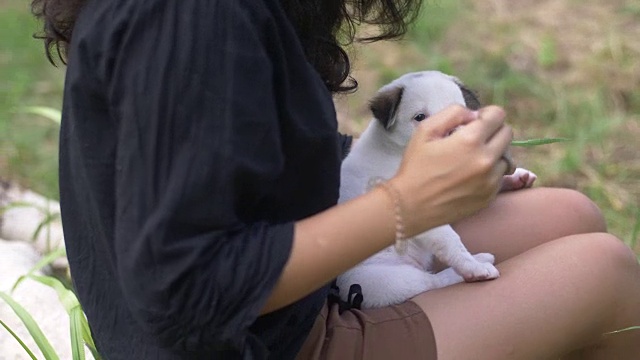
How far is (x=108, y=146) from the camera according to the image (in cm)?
113

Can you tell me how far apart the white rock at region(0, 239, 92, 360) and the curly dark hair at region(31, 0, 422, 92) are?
2.02ft

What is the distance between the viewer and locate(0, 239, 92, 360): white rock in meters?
1.85

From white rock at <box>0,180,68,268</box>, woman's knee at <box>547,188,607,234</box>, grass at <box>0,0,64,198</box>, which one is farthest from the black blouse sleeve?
grass at <box>0,0,64,198</box>

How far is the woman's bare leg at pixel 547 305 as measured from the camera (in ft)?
4.43

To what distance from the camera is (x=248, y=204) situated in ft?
3.80

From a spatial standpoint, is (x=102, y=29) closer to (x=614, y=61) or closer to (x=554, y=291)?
(x=554, y=291)

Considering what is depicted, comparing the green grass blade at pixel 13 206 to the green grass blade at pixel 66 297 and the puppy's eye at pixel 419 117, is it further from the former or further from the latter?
the puppy's eye at pixel 419 117

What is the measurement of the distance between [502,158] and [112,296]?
1.75ft

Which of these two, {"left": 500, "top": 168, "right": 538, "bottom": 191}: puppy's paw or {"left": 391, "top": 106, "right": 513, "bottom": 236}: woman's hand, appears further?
{"left": 500, "top": 168, "right": 538, "bottom": 191}: puppy's paw

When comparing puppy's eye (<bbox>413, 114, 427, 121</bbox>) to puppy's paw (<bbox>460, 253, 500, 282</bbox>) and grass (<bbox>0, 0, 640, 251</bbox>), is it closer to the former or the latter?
puppy's paw (<bbox>460, 253, 500, 282</bbox>)

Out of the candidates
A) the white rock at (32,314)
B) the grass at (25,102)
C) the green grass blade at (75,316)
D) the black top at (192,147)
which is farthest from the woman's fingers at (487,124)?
the grass at (25,102)

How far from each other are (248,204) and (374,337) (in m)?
0.32

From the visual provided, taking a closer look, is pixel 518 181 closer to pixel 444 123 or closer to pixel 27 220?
pixel 444 123

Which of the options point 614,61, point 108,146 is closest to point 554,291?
point 108,146
